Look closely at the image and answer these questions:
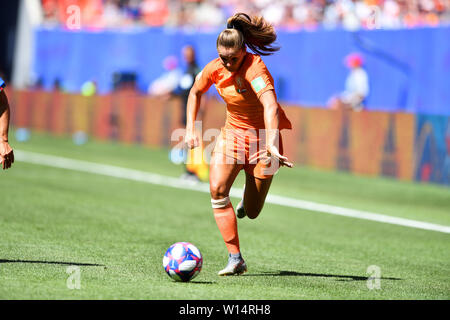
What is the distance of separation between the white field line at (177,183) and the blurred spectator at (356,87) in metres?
4.83

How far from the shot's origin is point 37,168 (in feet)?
59.0

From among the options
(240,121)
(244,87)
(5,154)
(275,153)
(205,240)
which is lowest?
(205,240)

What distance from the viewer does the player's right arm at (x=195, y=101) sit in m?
7.95

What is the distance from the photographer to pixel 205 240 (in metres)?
10.3

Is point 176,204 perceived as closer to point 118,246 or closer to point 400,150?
point 118,246

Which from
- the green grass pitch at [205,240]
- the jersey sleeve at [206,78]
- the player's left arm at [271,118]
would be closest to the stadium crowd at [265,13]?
the green grass pitch at [205,240]

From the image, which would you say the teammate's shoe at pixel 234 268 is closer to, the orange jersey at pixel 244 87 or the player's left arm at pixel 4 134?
the orange jersey at pixel 244 87

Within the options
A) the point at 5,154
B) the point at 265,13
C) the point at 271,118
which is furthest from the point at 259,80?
the point at 265,13

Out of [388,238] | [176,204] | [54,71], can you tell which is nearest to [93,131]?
[54,71]

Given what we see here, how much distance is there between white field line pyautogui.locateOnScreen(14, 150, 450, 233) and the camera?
1291 cm

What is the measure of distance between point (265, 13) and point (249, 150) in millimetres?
15731

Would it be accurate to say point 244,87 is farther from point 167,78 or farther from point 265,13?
point 167,78

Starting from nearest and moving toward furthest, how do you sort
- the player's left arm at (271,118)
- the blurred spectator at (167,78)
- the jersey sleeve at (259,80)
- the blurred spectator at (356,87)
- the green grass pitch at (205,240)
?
the green grass pitch at (205,240) → the player's left arm at (271,118) → the jersey sleeve at (259,80) → the blurred spectator at (356,87) → the blurred spectator at (167,78)

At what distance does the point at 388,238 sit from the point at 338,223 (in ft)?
4.41
